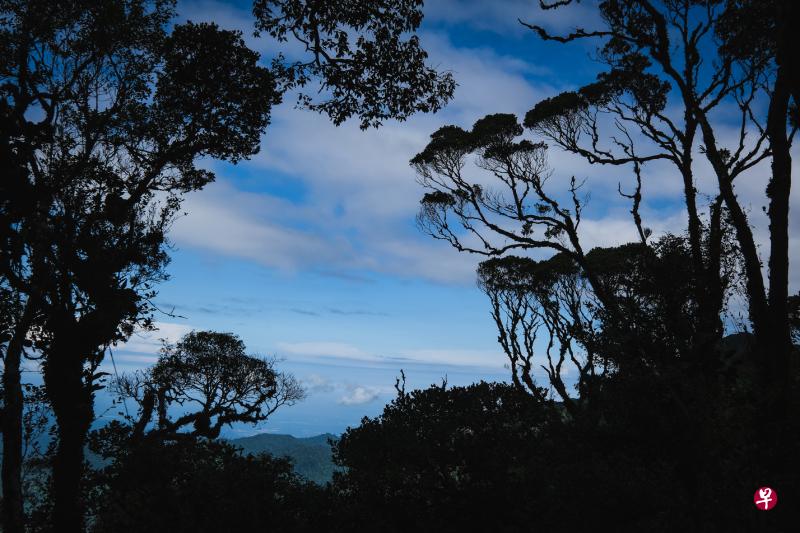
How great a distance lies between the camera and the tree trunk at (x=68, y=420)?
13773mm

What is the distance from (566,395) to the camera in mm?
24906

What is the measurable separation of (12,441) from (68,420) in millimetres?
1708

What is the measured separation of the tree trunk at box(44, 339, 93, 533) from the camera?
1377 cm

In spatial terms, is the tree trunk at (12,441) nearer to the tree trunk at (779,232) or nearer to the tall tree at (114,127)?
the tall tree at (114,127)

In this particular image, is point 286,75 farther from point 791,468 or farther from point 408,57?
point 791,468

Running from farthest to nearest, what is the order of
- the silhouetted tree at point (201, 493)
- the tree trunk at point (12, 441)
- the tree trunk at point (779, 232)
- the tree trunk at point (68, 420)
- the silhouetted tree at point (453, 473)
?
the tree trunk at point (68, 420)
the silhouetted tree at point (453, 473)
the tree trunk at point (12, 441)
the silhouetted tree at point (201, 493)
the tree trunk at point (779, 232)

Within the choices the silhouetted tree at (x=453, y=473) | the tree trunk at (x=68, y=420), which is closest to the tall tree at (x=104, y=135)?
the tree trunk at (x=68, y=420)

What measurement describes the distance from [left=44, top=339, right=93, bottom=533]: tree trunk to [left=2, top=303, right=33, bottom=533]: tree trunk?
45.6 inches

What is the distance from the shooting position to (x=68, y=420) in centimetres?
1406

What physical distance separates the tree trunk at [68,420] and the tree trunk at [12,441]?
116cm

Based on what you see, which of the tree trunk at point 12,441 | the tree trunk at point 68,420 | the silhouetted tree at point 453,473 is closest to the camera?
the tree trunk at point 12,441

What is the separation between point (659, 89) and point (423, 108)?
11.1m

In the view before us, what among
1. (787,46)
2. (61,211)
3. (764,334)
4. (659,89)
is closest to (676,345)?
(764,334)

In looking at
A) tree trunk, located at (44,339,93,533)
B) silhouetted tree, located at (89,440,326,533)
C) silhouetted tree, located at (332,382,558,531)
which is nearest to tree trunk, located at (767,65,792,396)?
silhouetted tree, located at (332,382,558,531)
